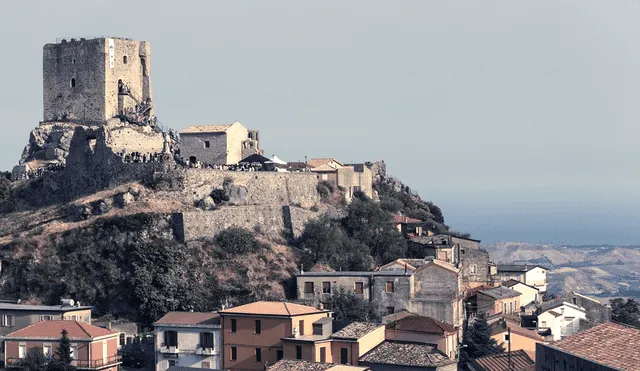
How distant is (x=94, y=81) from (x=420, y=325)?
35.4 m

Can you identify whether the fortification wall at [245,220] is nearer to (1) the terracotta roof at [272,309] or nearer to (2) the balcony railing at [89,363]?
(1) the terracotta roof at [272,309]

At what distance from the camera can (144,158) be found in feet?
249

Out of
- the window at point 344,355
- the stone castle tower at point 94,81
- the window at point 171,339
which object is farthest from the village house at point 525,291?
the stone castle tower at point 94,81

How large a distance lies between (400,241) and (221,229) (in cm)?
1155

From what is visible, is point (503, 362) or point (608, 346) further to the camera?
point (503, 362)

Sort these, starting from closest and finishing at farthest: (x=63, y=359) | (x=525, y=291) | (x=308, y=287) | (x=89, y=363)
Answer: (x=63, y=359), (x=89, y=363), (x=308, y=287), (x=525, y=291)

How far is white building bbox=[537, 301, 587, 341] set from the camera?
71.9 meters

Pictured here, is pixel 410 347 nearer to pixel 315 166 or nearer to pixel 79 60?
pixel 315 166

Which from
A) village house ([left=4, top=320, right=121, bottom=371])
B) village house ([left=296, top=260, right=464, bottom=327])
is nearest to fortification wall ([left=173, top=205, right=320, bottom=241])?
village house ([left=296, top=260, right=464, bottom=327])

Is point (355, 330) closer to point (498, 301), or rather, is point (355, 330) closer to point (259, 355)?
point (259, 355)

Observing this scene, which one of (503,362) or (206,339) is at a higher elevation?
(206,339)

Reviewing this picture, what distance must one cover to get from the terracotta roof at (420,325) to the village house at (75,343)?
12.8 metres

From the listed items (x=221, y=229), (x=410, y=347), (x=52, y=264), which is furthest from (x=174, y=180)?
(x=410, y=347)

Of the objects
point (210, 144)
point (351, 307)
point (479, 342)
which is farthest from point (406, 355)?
point (210, 144)
